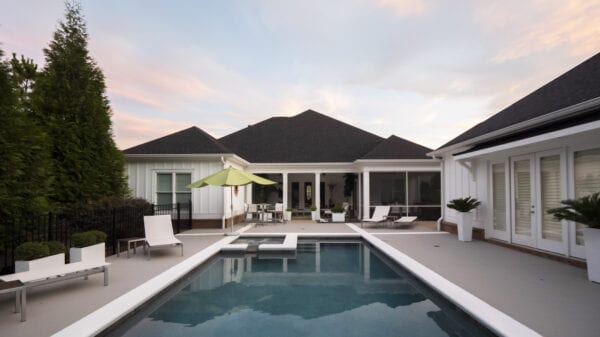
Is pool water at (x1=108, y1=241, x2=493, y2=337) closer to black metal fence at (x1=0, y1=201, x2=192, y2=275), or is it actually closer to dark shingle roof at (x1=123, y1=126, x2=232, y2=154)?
black metal fence at (x1=0, y1=201, x2=192, y2=275)

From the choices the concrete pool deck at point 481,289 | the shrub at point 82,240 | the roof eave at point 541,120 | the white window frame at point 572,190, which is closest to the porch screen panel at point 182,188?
the concrete pool deck at point 481,289

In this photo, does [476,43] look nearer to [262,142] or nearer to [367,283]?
[367,283]

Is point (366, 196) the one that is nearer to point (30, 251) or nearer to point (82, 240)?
point (82, 240)

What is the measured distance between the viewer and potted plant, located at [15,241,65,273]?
17.8 feet

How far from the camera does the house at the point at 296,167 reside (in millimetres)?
15312

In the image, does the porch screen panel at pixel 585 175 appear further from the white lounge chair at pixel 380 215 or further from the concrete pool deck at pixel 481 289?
the white lounge chair at pixel 380 215

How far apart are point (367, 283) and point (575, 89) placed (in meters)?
6.86

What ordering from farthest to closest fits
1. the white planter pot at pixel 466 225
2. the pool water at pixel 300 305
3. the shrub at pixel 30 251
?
the white planter pot at pixel 466 225 → the shrub at pixel 30 251 → the pool water at pixel 300 305

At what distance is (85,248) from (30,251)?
1.30 meters

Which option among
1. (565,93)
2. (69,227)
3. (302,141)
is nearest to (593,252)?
(565,93)

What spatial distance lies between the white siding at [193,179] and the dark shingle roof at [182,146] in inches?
22.5

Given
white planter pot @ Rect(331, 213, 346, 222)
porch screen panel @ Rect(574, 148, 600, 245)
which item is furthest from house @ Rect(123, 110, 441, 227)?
porch screen panel @ Rect(574, 148, 600, 245)

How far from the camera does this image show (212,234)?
43.3 ft

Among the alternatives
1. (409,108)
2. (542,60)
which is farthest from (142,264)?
(409,108)
